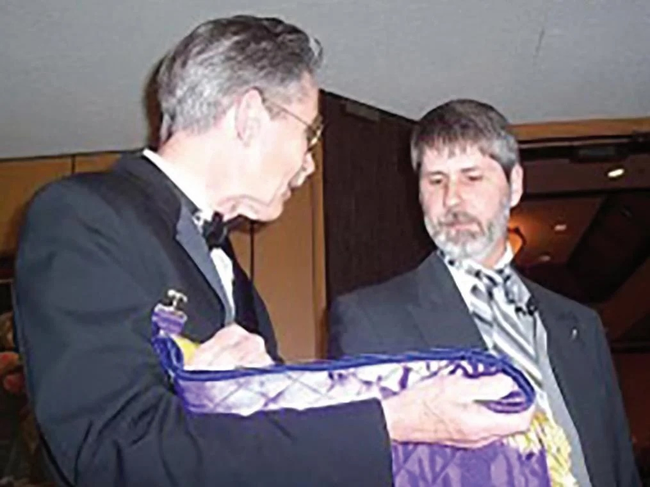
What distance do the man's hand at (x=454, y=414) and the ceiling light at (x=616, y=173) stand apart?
3.79m

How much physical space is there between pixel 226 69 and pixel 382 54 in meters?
1.21

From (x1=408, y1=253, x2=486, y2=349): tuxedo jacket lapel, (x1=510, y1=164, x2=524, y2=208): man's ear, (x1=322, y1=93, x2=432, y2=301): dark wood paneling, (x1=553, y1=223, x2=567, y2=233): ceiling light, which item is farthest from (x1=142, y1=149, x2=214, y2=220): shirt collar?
(x1=553, y1=223, x2=567, y2=233): ceiling light

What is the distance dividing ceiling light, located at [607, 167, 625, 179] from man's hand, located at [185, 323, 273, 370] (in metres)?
3.77

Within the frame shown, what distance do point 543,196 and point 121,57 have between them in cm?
309

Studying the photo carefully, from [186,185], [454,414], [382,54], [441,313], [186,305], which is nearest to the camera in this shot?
[454,414]

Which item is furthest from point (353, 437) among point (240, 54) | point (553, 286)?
point (553, 286)

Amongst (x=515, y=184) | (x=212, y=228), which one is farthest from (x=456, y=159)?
(x=212, y=228)

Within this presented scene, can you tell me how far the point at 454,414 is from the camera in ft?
2.40

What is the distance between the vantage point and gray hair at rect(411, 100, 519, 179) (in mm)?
1620

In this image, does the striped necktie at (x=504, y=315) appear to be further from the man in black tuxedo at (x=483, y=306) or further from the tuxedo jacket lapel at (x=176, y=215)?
the tuxedo jacket lapel at (x=176, y=215)

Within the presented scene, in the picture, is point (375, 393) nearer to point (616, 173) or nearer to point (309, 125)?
point (309, 125)

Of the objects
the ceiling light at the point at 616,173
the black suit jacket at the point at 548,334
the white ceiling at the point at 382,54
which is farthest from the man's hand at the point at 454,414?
the ceiling light at the point at 616,173

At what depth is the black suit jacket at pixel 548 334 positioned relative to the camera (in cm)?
146

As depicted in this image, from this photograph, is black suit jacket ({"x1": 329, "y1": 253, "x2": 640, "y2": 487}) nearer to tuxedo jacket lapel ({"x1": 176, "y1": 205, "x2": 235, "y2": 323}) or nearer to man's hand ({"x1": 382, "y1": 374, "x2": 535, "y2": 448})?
tuxedo jacket lapel ({"x1": 176, "y1": 205, "x2": 235, "y2": 323})
